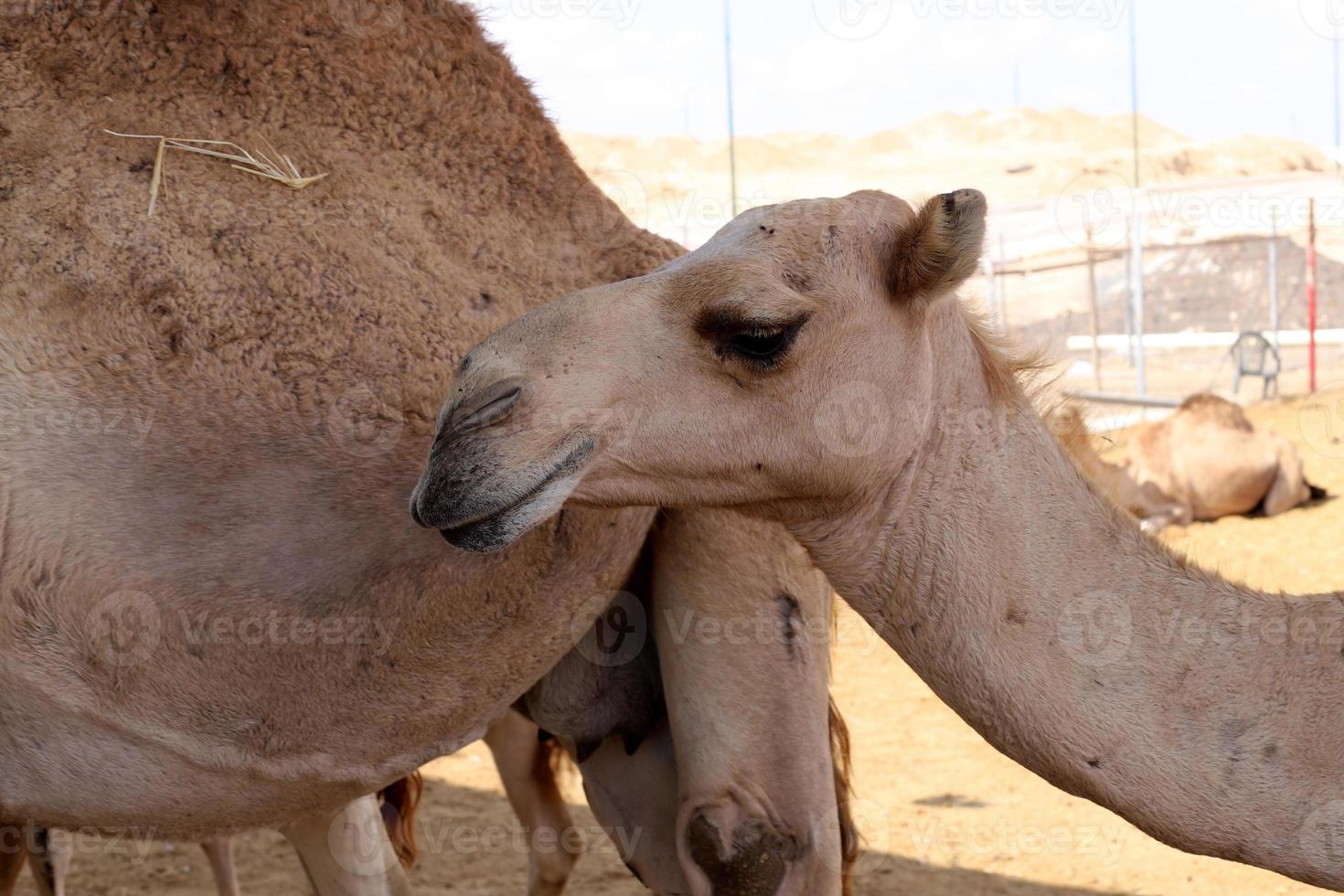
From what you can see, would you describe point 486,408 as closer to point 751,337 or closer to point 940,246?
point 751,337

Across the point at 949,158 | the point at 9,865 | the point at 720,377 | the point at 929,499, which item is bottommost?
the point at 9,865

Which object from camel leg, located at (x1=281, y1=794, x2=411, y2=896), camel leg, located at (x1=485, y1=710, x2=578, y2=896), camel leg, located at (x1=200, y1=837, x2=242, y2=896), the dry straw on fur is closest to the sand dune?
camel leg, located at (x1=485, y1=710, x2=578, y2=896)

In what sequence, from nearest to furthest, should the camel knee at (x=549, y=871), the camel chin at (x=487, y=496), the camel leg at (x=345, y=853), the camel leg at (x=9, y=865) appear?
the camel chin at (x=487, y=496) → the camel leg at (x=345, y=853) → the camel leg at (x=9, y=865) → the camel knee at (x=549, y=871)

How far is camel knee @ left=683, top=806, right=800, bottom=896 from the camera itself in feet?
11.1

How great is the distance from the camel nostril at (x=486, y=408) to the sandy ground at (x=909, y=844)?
10.6 ft

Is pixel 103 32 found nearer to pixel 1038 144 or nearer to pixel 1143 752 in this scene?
pixel 1143 752

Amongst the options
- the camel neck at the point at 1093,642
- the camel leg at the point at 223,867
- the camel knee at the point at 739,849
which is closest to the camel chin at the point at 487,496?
the camel neck at the point at 1093,642

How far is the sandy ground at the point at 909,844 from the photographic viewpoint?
554 cm

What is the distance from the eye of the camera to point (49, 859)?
195 inches

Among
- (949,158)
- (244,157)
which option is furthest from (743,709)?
(949,158)

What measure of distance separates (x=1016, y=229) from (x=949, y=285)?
95.6 feet

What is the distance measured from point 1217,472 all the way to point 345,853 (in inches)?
354

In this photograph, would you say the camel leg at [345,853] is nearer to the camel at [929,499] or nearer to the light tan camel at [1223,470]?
the camel at [929,499]

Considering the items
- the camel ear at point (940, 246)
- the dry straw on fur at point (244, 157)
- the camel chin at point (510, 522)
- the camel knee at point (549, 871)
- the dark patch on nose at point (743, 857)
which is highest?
the dry straw on fur at point (244, 157)
